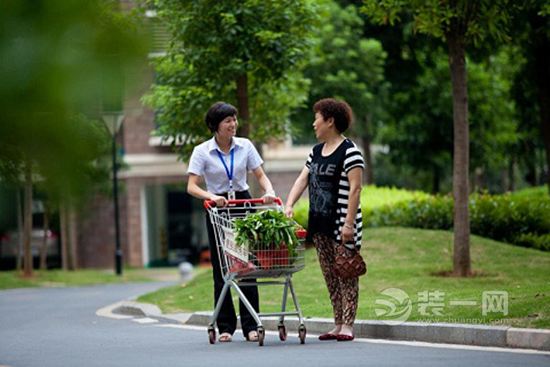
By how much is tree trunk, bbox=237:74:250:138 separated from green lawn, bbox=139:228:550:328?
90.9 inches

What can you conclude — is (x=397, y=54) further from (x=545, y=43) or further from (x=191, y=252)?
(x=191, y=252)

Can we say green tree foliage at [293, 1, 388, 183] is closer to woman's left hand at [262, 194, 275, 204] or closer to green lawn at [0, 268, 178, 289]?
green lawn at [0, 268, 178, 289]

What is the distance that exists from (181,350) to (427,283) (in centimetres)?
560

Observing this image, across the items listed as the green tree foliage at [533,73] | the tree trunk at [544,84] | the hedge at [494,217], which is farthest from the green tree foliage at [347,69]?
the hedge at [494,217]

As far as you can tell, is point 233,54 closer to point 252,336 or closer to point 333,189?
point 252,336

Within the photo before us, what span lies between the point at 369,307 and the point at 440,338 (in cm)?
235

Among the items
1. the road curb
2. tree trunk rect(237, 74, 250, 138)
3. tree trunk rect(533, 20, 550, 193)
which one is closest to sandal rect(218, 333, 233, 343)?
the road curb

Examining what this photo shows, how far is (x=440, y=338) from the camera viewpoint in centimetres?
901

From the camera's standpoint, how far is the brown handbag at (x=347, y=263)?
356 inches

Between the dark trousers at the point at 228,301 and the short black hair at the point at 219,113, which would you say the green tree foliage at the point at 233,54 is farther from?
the dark trousers at the point at 228,301

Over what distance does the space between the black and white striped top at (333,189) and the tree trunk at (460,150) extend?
5.53m

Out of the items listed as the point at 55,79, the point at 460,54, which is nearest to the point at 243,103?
the point at 460,54

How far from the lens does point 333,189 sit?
9.05 meters

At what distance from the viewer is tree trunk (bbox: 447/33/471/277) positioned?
1439 centimetres
